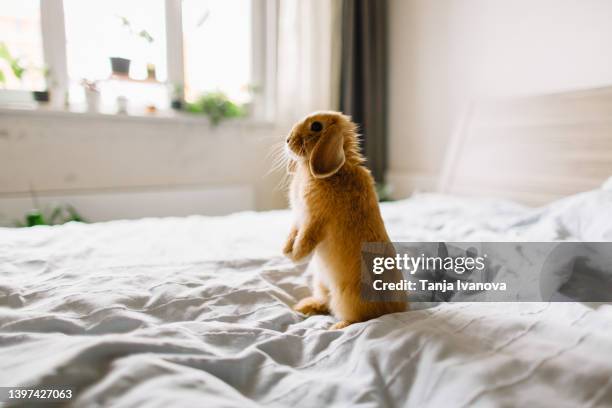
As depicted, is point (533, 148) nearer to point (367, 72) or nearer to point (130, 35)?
point (367, 72)

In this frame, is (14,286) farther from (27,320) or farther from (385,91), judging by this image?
(385,91)

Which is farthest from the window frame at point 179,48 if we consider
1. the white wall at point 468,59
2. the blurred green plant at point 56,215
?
the white wall at point 468,59

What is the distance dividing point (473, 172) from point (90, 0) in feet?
8.28

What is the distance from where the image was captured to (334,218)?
71cm

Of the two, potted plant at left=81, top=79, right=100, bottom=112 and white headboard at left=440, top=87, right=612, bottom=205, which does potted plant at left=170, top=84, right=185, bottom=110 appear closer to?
potted plant at left=81, top=79, right=100, bottom=112

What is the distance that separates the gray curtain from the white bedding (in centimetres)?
195

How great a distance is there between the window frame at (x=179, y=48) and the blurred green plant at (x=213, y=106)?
0.67 feet

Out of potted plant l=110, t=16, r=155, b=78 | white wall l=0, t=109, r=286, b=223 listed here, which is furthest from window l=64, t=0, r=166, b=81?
white wall l=0, t=109, r=286, b=223

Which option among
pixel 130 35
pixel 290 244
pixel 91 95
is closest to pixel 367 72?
pixel 130 35

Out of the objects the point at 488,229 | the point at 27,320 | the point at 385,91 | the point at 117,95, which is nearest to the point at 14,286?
the point at 27,320

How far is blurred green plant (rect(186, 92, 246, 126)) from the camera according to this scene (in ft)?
8.20

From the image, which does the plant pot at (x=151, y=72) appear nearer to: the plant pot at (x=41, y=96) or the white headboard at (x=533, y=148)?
the plant pot at (x=41, y=96)

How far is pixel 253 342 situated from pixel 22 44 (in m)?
2.49

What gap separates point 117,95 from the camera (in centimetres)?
242
